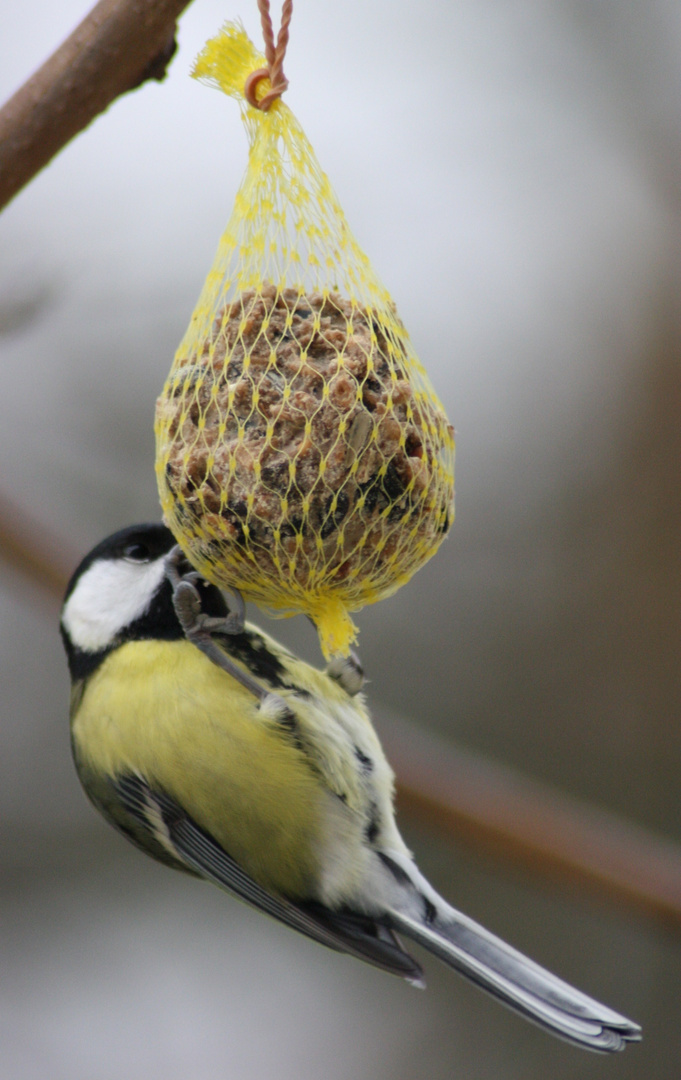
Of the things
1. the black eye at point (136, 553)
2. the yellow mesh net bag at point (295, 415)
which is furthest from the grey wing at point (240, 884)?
the yellow mesh net bag at point (295, 415)

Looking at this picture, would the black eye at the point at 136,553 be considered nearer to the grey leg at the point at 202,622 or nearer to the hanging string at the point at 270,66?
the grey leg at the point at 202,622

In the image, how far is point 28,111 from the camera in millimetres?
1027

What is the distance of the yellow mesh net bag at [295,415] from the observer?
1235mm

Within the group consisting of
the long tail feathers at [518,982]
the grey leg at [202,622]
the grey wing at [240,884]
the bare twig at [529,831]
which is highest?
the bare twig at [529,831]

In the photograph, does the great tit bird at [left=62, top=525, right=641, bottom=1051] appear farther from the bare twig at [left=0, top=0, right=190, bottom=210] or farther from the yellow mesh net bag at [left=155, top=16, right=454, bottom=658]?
the bare twig at [left=0, top=0, right=190, bottom=210]

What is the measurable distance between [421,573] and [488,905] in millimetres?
1311

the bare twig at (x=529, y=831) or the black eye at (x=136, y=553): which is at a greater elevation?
the bare twig at (x=529, y=831)

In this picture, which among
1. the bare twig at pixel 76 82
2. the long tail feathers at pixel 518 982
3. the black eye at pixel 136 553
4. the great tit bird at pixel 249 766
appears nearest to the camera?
the bare twig at pixel 76 82

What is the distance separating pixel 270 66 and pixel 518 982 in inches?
55.6

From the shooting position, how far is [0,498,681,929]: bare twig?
1738 mm

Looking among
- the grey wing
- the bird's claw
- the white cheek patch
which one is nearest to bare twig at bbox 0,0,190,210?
the bird's claw

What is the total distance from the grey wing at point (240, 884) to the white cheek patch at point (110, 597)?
0.86 feet

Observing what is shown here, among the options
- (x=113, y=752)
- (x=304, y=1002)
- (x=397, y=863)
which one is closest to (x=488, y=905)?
(x=304, y=1002)

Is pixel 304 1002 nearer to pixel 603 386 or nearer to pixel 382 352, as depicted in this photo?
pixel 603 386
